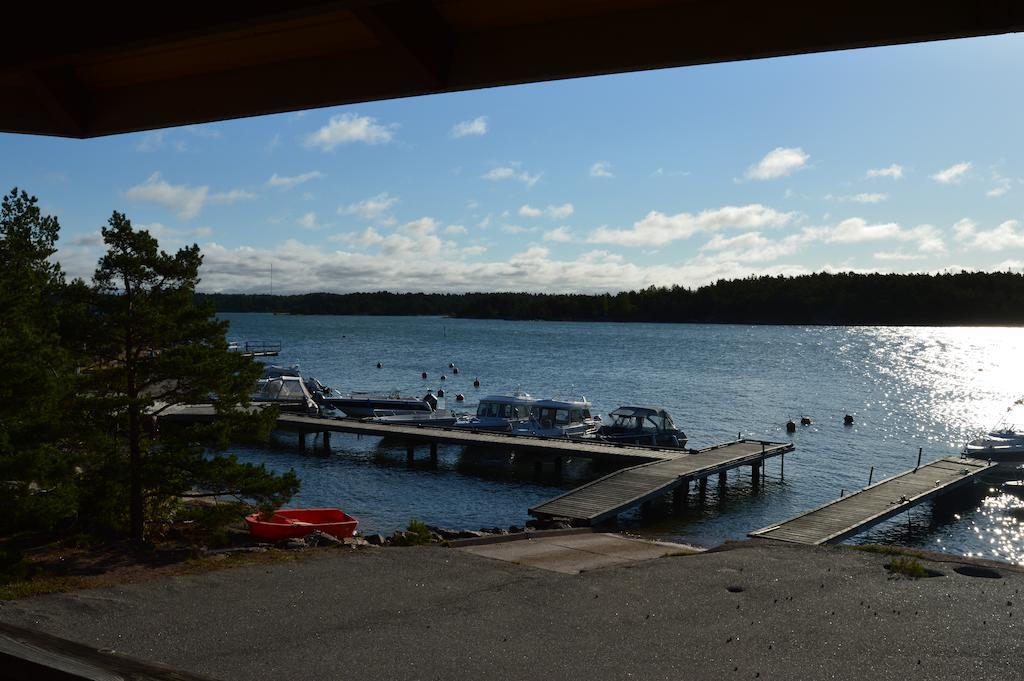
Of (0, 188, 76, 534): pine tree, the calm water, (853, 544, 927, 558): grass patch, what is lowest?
the calm water

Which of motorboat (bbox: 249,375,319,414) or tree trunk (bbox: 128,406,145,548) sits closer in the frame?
tree trunk (bbox: 128,406,145,548)

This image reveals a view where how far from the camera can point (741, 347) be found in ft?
433

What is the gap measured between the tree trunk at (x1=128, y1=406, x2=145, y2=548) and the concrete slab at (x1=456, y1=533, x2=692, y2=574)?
22.9 ft

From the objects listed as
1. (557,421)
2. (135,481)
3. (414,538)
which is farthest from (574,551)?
(557,421)

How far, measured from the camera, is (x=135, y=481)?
52.4ft

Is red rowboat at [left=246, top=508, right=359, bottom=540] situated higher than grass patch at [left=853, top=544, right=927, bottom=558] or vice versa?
grass patch at [left=853, top=544, right=927, bottom=558]

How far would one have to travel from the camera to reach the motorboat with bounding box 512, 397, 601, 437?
3862 centimetres

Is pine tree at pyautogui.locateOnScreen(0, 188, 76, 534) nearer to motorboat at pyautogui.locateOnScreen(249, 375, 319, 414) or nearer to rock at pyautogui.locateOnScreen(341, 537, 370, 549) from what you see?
rock at pyautogui.locateOnScreen(341, 537, 370, 549)

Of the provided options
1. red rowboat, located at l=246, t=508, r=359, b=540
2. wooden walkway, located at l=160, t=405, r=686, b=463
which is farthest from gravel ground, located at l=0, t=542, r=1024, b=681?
wooden walkway, located at l=160, t=405, r=686, b=463

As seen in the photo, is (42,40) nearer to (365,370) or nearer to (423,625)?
(423,625)

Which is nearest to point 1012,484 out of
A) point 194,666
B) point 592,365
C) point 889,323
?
point 194,666

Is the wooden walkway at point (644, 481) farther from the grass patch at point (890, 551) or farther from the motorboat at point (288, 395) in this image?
the motorboat at point (288, 395)

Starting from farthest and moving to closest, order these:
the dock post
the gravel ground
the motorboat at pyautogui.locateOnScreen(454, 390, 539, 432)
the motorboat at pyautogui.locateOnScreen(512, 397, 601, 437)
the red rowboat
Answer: the motorboat at pyautogui.locateOnScreen(454, 390, 539, 432) < the motorboat at pyautogui.locateOnScreen(512, 397, 601, 437) < the dock post < the red rowboat < the gravel ground

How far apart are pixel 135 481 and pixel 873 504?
20395 mm
